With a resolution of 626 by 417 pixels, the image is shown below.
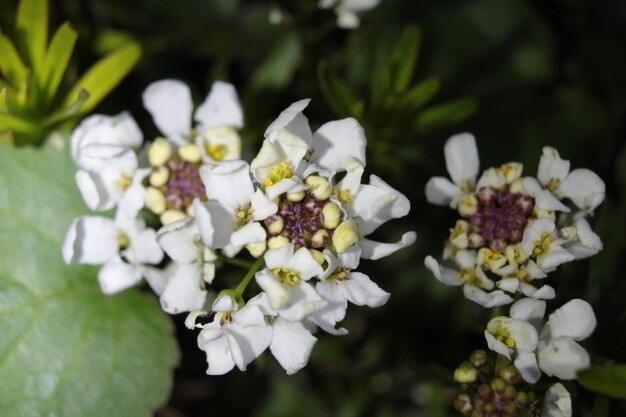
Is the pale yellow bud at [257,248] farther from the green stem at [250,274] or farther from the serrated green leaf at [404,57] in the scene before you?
the serrated green leaf at [404,57]

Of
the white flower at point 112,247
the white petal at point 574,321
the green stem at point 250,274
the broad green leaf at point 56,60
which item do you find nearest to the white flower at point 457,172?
the white petal at point 574,321

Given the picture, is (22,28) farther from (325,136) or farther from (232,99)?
(325,136)

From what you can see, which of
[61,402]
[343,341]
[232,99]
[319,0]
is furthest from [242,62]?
[61,402]

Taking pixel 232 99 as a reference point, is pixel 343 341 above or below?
below

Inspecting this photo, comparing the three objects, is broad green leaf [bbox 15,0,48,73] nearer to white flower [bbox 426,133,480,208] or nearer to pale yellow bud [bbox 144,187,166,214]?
pale yellow bud [bbox 144,187,166,214]

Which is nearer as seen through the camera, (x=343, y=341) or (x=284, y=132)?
(x=284, y=132)

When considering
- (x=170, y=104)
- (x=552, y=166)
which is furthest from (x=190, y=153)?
(x=552, y=166)

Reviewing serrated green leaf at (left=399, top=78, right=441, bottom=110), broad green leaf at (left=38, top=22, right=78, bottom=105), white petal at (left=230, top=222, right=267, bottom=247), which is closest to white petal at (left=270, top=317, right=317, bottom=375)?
white petal at (left=230, top=222, right=267, bottom=247)
